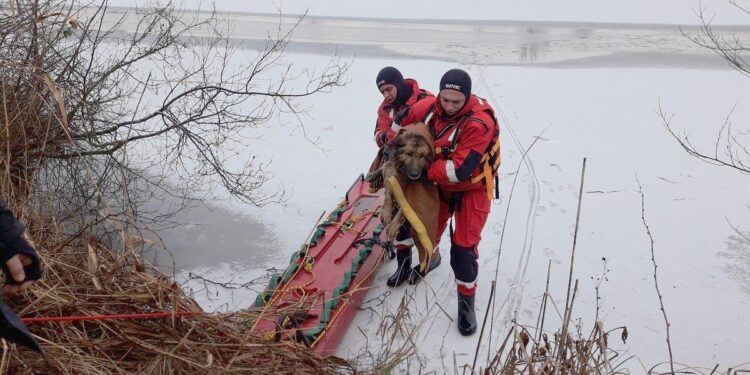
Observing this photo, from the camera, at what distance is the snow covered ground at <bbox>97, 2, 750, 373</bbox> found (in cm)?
448

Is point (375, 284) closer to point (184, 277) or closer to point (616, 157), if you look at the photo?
point (184, 277)

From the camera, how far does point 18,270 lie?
81.0 inches

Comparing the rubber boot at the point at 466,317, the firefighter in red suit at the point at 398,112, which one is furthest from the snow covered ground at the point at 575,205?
the firefighter in red suit at the point at 398,112

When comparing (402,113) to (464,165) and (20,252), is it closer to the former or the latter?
(464,165)

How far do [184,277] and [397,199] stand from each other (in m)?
2.24

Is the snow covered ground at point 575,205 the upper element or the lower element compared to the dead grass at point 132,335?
upper

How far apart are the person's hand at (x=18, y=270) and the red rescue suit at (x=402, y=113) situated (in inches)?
103

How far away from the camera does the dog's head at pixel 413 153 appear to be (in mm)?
3926

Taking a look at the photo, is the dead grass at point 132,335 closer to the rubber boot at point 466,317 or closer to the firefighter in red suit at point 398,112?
the rubber boot at point 466,317

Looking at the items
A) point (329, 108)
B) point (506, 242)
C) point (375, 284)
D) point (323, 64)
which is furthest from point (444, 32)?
point (375, 284)

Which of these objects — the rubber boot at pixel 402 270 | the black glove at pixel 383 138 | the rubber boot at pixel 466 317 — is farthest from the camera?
the rubber boot at pixel 402 270

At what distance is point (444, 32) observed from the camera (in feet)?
47.5

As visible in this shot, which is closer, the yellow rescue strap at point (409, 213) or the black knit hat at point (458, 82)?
the black knit hat at point (458, 82)

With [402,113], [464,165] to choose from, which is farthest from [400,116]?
[464,165]
